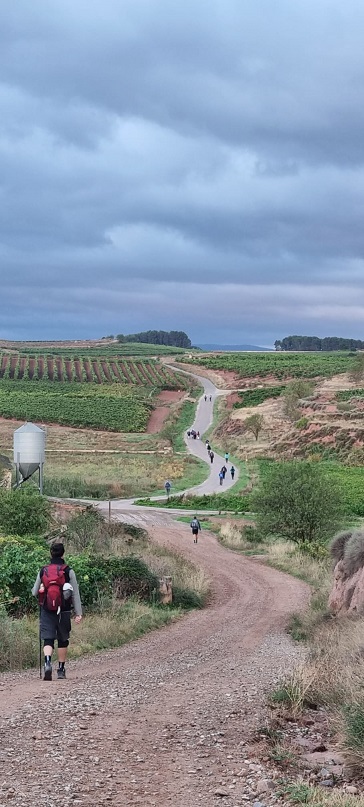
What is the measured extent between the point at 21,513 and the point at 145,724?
594 inches

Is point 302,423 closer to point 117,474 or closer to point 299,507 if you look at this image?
point 117,474

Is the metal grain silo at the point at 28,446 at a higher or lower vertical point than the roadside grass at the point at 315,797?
higher

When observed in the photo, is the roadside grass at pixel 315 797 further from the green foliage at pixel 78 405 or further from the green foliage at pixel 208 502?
the green foliage at pixel 78 405

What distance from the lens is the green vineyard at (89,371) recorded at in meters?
133

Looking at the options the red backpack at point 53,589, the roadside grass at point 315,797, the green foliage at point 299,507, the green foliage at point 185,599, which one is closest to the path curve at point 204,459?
the green foliage at point 299,507

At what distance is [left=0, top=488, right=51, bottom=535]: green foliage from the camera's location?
2247cm

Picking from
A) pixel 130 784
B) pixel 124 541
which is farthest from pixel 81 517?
pixel 130 784

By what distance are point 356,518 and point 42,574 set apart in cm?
3171

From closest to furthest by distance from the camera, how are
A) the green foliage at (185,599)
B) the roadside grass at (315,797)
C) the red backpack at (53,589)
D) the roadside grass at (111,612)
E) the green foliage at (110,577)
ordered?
the roadside grass at (315,797) → the red backpack at (53,589) → the roadside grass at (111,612) → the green foliage at (110,577) → the green foliage at (185,599)

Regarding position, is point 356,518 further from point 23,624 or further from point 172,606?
point 23,624

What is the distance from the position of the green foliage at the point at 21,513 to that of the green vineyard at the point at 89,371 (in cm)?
10117

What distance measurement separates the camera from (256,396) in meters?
102

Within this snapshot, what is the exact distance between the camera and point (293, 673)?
31.4ft

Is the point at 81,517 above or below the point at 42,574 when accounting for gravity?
below
